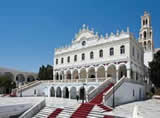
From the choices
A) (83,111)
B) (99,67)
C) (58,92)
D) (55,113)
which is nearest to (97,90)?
(83,111)

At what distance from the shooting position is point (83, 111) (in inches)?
647

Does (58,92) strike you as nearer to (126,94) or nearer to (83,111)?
(126,94)

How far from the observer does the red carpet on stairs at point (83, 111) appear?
51.2 ft

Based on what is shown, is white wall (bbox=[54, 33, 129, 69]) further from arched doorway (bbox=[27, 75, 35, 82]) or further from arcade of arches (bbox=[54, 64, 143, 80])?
arched doorway (bbox=[27, 75, 35, 82])

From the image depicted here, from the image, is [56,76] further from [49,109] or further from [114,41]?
[49,109]

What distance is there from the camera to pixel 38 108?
18766 mm

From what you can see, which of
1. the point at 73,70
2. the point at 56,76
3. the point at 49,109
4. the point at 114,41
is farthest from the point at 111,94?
the point at 56,76

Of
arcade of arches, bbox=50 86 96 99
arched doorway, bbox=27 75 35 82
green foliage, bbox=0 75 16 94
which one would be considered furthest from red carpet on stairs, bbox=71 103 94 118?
arched doorway, bbox=27 75 35 82

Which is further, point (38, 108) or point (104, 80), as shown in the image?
point (104, 80)

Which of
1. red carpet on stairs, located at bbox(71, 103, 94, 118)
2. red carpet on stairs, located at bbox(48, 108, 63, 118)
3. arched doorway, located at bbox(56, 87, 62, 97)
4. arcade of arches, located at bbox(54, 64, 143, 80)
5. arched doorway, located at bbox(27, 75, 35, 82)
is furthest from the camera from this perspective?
arched doorway, located at bbox(27, 75, 35, 82)

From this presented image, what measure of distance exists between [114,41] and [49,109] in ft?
56.5

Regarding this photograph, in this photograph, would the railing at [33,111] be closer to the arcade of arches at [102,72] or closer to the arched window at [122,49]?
the arcade of arches at [102,72]

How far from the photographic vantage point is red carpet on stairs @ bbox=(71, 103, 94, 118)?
1560cm

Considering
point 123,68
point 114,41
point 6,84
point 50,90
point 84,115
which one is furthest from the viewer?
point 6,84
